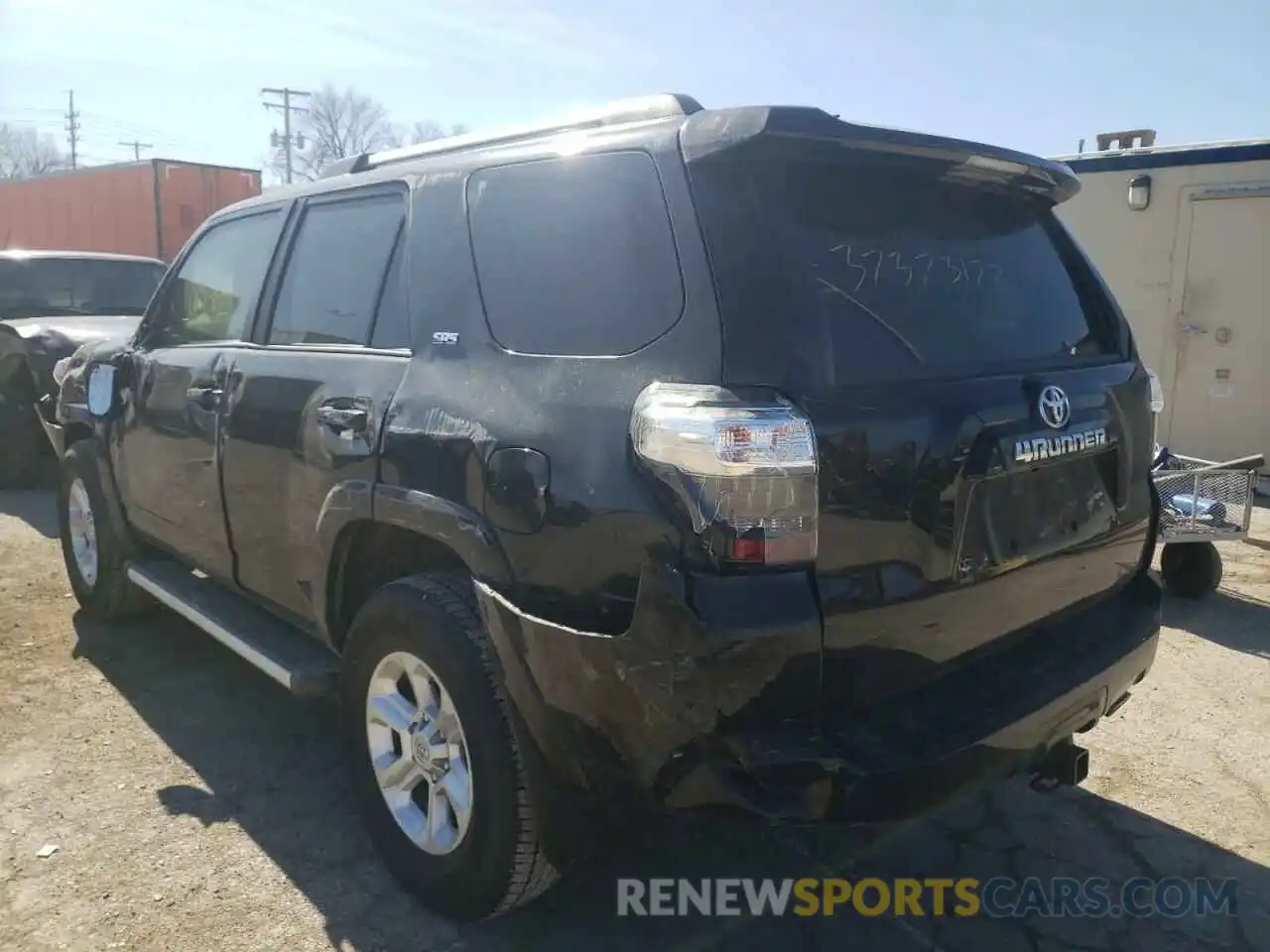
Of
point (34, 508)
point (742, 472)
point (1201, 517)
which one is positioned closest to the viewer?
point (742, 472)

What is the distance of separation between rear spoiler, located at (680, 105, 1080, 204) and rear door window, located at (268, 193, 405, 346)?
41.7 inches

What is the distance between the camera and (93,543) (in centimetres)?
477

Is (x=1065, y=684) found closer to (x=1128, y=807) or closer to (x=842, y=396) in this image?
(x=842, y=396)

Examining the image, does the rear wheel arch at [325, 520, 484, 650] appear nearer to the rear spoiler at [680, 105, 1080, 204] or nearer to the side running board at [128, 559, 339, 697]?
the side running board at [128, 559, 339, 697]

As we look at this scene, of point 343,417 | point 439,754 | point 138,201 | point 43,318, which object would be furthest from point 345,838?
point 138,201

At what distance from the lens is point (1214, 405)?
844 centimetres

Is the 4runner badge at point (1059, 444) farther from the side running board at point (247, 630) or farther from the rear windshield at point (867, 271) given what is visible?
the side running board at point (247, 630)

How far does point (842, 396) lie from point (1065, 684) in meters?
0.94

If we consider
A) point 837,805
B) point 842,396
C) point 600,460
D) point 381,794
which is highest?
point 842,396

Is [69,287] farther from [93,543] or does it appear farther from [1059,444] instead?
[1059,444]

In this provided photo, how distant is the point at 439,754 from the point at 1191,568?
4467mm

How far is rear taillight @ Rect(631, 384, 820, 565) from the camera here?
1937 mm

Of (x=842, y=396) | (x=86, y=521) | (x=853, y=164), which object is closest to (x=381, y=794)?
(x=842, y=396)


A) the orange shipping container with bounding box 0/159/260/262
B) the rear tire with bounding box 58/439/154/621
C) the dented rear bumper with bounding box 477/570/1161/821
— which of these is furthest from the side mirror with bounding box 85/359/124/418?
the orange shipping container with bounding box 0/159/260/262
